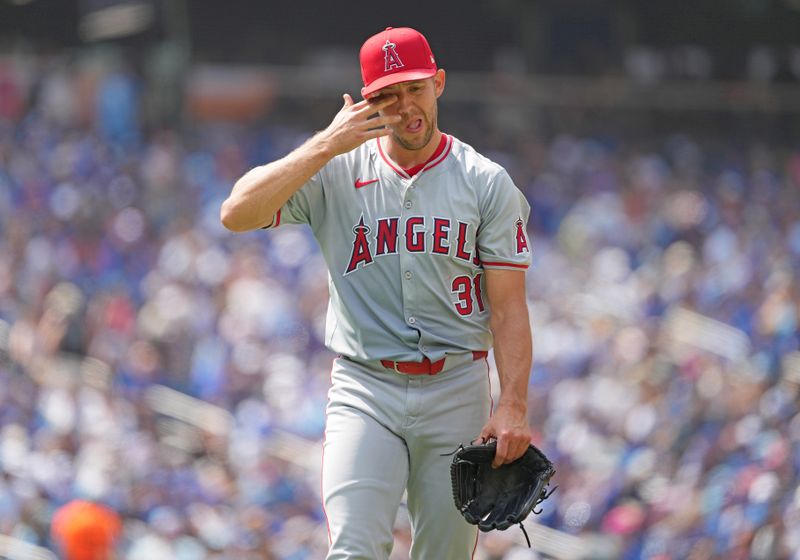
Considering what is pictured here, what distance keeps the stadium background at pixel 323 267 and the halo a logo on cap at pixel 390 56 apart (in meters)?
4.77

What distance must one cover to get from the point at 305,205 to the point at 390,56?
1.61ft

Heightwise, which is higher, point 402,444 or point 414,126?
point 414,126

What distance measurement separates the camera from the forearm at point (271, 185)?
363 cm

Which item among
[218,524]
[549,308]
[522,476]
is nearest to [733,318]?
[549,308]

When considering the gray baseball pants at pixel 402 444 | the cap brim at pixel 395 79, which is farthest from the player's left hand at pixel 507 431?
the cap brim at pixel 395 79

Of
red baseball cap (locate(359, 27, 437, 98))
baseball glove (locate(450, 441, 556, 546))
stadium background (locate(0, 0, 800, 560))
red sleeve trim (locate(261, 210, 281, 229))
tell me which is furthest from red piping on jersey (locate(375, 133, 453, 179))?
stadium background (locate(0, 0, 800, 560))

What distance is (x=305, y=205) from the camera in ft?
12.7

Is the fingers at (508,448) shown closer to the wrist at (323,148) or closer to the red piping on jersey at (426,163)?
the red piping on jersey at (426,163)

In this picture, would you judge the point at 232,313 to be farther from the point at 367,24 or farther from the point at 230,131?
the point at 367,24

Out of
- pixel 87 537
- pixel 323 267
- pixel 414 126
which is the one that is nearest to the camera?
pixel 414 126

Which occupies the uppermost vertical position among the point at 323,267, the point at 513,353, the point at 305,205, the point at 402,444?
the point at 305,205

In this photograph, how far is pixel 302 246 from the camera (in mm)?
13688

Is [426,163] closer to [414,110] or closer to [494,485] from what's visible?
[414,110]

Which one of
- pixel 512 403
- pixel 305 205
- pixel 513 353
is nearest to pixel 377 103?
pixel 305 205
